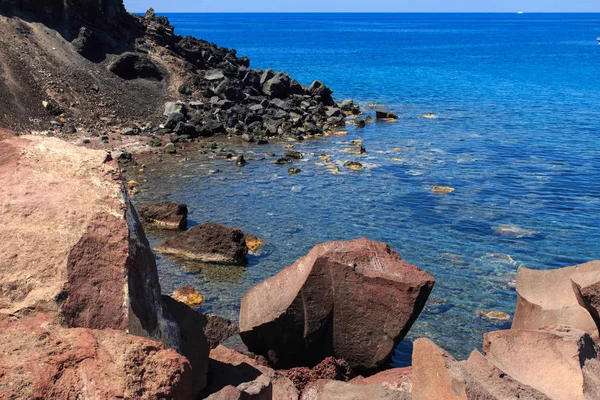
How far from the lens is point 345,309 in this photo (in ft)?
39.7

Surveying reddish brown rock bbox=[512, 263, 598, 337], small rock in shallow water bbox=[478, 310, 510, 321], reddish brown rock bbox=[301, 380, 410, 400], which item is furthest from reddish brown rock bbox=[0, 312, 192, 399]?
small rock in shallow water bbox=[478, 310, 510, 321]

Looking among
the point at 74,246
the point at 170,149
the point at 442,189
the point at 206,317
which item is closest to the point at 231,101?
the point at 170,149

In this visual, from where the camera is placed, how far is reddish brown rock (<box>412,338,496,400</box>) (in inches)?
318

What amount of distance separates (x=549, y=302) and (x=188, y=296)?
8.74m

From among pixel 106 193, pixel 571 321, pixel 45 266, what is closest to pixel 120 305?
pixel 45 266

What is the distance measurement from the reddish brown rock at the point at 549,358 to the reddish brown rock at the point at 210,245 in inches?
392

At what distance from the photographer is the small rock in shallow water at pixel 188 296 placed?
55.0 ft

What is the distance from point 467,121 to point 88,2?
88.9ft

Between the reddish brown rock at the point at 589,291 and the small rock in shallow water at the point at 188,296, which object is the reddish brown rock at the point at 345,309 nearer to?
the reddish brown rock at the point at 589,291

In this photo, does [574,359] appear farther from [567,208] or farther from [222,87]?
[222,87]

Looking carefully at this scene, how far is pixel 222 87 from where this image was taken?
4481 cm

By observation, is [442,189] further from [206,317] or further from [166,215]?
[206,317]

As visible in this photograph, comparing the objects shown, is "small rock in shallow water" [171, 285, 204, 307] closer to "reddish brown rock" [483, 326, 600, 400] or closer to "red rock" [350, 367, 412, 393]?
"red rock" [350, 367, 412, 393]

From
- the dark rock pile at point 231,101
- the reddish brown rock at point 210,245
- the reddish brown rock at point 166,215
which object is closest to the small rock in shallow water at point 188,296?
the reddish brown rock at point 210,245
